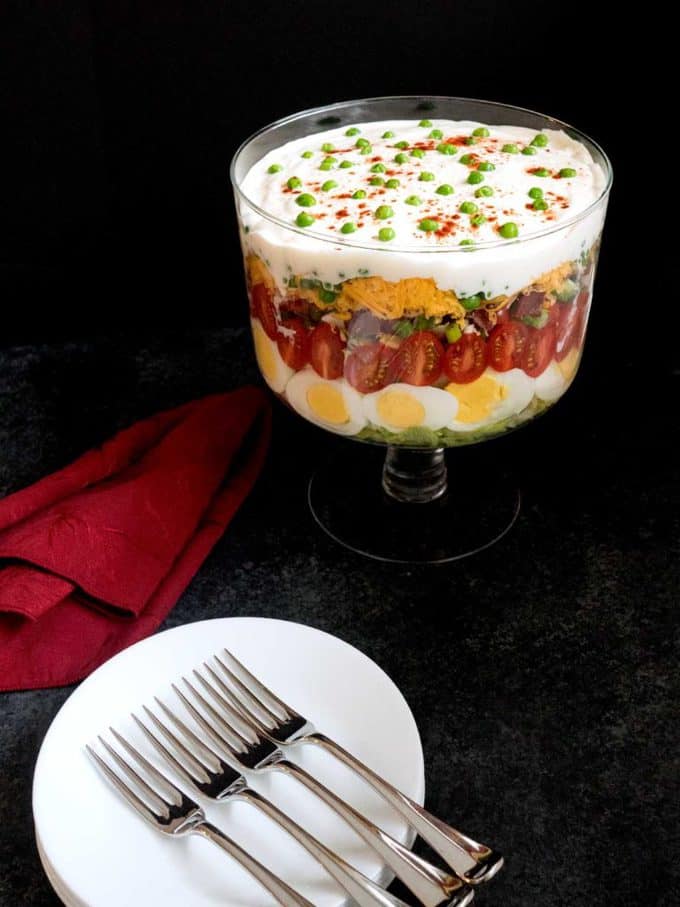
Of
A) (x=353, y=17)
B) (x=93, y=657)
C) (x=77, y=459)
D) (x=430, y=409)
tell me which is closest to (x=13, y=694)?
(x=93, y=657)

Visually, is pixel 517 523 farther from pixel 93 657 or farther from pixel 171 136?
pixel 171 136

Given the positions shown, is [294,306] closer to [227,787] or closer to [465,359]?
[465,359]

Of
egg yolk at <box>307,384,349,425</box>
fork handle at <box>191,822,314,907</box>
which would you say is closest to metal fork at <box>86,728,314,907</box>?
fork handle at <box>191,822,314,907</box>

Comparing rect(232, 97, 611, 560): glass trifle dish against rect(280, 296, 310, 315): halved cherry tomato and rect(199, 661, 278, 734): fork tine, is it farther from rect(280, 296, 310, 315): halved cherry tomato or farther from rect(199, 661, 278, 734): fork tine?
rect(199, 661, 278, 734): fork tine

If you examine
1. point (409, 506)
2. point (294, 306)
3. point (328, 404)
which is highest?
point (294, 306)

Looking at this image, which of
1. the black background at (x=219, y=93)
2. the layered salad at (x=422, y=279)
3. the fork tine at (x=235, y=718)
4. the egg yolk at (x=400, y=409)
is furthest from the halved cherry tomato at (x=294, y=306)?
the black background at (x=219, y=93)

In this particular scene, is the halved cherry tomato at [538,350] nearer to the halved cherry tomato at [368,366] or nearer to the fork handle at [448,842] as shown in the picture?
the halved cherry tomato at [368,366]

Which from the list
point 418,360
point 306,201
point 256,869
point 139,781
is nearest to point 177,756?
point 139,781
